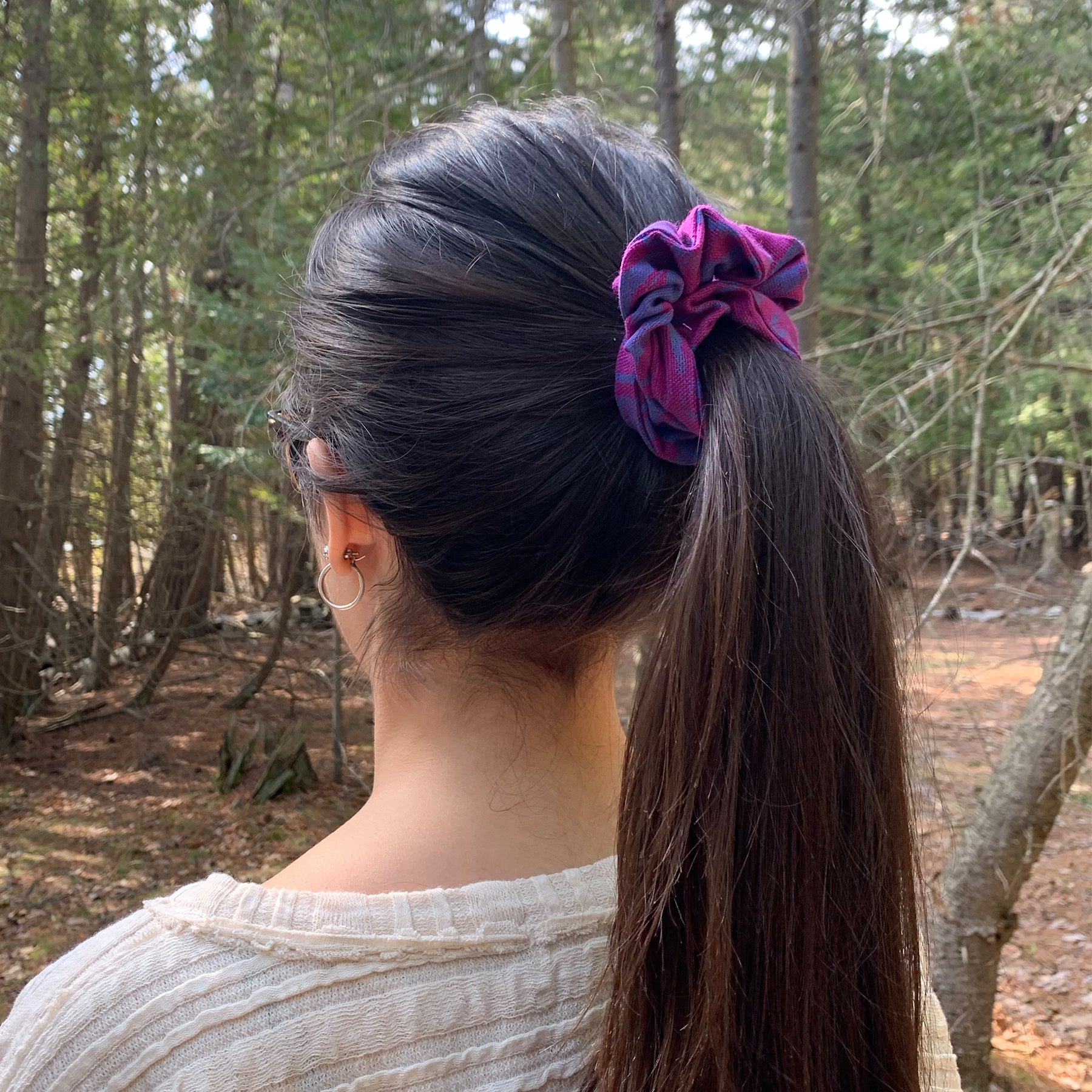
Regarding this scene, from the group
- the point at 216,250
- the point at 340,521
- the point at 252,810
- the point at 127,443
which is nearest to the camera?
the point at 340,521

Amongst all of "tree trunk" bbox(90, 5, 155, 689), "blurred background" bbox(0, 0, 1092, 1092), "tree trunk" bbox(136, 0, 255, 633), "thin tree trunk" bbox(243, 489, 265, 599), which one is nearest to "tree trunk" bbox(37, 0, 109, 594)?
"blurred background" bbox(0, 0, 1092, 1092)

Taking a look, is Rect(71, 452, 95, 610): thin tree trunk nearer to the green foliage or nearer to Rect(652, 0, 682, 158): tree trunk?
the green foliage

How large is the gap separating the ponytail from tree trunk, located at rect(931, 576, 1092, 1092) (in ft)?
6.60

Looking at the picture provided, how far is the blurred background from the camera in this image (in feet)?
9.01

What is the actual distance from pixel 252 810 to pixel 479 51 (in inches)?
182

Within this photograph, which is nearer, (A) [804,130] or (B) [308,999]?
(B) [308,999]

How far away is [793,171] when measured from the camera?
9.12 ft

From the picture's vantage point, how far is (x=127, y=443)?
7.22m

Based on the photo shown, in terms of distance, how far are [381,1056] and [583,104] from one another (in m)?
1.12

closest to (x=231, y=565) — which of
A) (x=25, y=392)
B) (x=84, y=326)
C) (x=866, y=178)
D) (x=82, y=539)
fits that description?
(x=82, y=539)

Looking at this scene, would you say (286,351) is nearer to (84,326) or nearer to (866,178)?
(84,326)

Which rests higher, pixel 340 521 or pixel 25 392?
pixel 25 392

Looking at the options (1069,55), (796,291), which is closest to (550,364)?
(796,291)

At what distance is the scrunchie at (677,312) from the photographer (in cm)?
Result: 78
